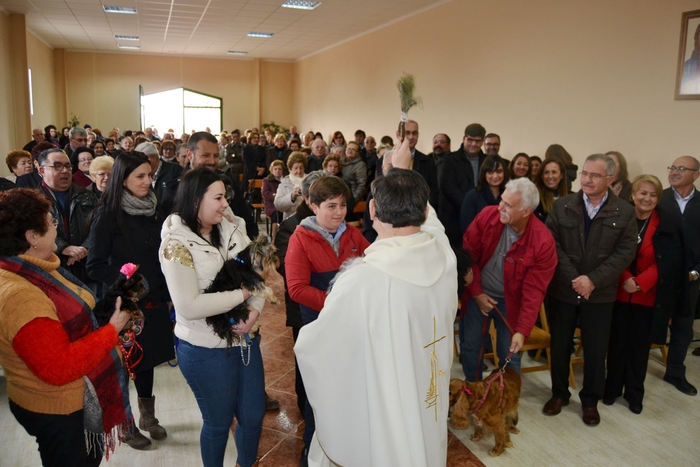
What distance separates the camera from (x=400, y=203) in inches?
65.4

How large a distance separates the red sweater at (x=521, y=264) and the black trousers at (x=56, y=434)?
2131 mm

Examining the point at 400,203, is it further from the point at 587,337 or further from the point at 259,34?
the point at 259,34

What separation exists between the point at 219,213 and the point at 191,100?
1794cm

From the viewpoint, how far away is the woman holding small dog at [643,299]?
3.46m

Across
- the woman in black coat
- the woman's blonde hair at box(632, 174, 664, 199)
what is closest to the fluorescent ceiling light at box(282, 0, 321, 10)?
the woman's blonde hair at box(632, 174, 664, 199)

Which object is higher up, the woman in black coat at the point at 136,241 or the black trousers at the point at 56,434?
the woman in black coat at the point at 136,241

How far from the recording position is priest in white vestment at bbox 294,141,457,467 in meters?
1.63

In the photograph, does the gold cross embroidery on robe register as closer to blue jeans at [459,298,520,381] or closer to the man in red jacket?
the man in red jacket

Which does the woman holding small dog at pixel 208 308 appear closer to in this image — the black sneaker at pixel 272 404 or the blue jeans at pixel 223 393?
the blue jeans at pixel 223 393

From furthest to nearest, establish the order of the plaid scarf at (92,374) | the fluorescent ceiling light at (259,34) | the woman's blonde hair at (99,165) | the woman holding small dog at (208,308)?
the fluorescent ceiling light at (259,34) → the woman's blonde hair at (99,165) → the woman holding small dog at (208,308) → the plaid scarf at (92,374)

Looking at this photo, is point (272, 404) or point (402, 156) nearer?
point (402, 156)

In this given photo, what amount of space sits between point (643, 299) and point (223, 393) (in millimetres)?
2785

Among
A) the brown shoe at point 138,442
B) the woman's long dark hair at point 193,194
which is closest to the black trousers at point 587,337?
the woman's long dark hair at point 193,194

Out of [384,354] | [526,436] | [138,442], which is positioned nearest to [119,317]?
[384,354]
